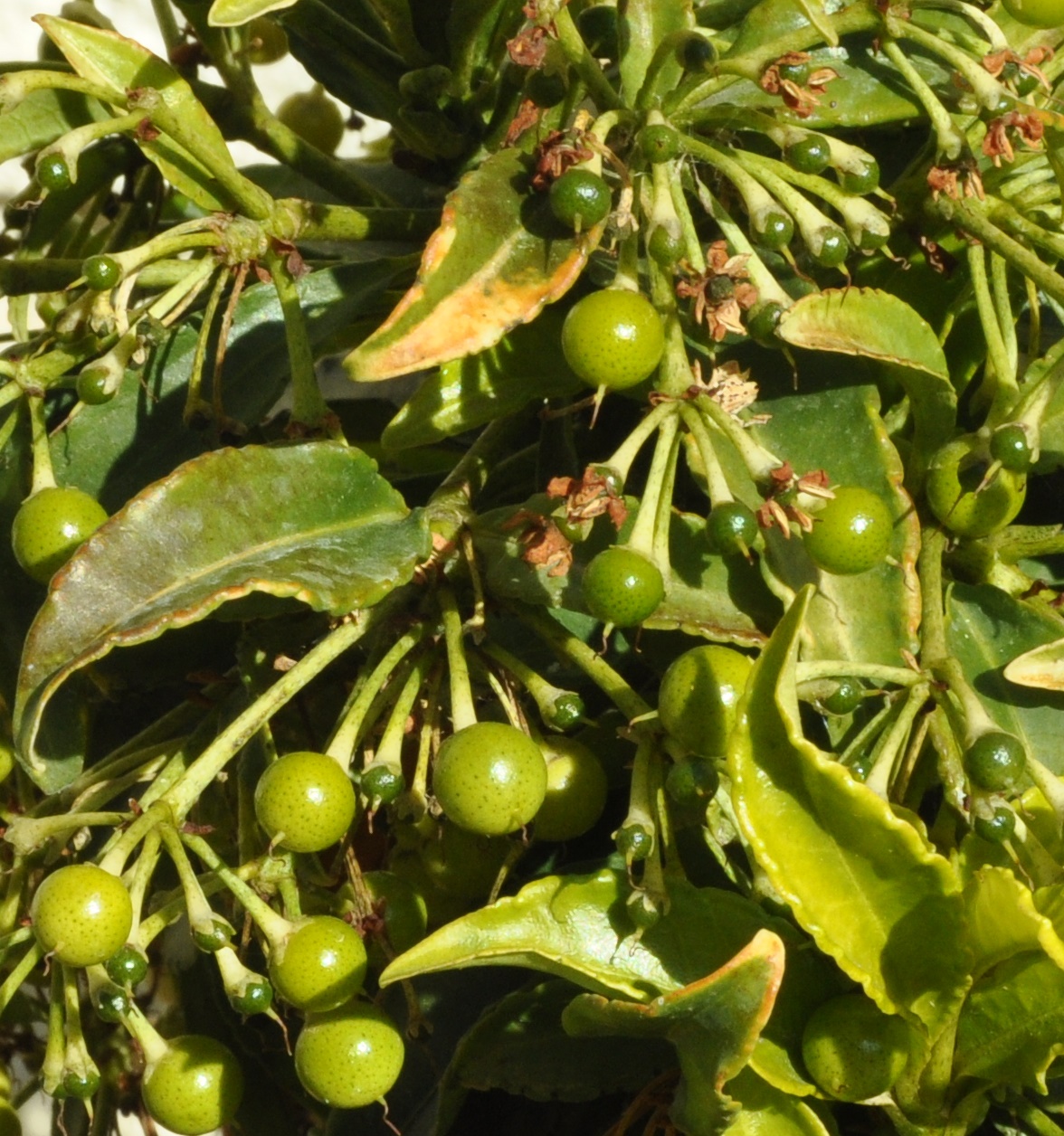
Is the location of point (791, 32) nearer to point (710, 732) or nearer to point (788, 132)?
point (788, 132)

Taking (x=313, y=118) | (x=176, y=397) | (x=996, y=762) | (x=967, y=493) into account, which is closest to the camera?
(x=996, y=762)

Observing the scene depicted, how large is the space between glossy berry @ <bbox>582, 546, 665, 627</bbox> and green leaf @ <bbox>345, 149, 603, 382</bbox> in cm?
11

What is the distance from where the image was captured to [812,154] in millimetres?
620

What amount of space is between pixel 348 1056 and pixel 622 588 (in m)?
0.26

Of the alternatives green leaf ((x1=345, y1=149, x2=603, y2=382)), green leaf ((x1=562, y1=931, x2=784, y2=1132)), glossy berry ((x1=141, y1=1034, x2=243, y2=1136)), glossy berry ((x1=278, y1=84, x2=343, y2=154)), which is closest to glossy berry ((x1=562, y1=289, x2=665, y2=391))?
green leaf ((x1=345, y1=149, x2=603, y2=382))

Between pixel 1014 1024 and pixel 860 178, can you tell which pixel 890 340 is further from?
pixel 1014 1024

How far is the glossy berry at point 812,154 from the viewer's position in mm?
621

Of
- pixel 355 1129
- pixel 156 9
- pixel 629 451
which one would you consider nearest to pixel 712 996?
pixel 629 451

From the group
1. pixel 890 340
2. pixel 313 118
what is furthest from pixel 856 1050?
pixel 313 118

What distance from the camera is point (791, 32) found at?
0.68 meters

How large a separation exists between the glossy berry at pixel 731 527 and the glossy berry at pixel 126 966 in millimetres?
301

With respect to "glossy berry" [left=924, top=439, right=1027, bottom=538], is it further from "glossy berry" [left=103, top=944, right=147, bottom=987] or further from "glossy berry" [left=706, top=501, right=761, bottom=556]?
"glossy berry" [left=103, top=944, right=147, bottom=987]

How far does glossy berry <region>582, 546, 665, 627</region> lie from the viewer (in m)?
0.57

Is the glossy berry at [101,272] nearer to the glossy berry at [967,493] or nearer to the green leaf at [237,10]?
the green leaf at [237,10]
